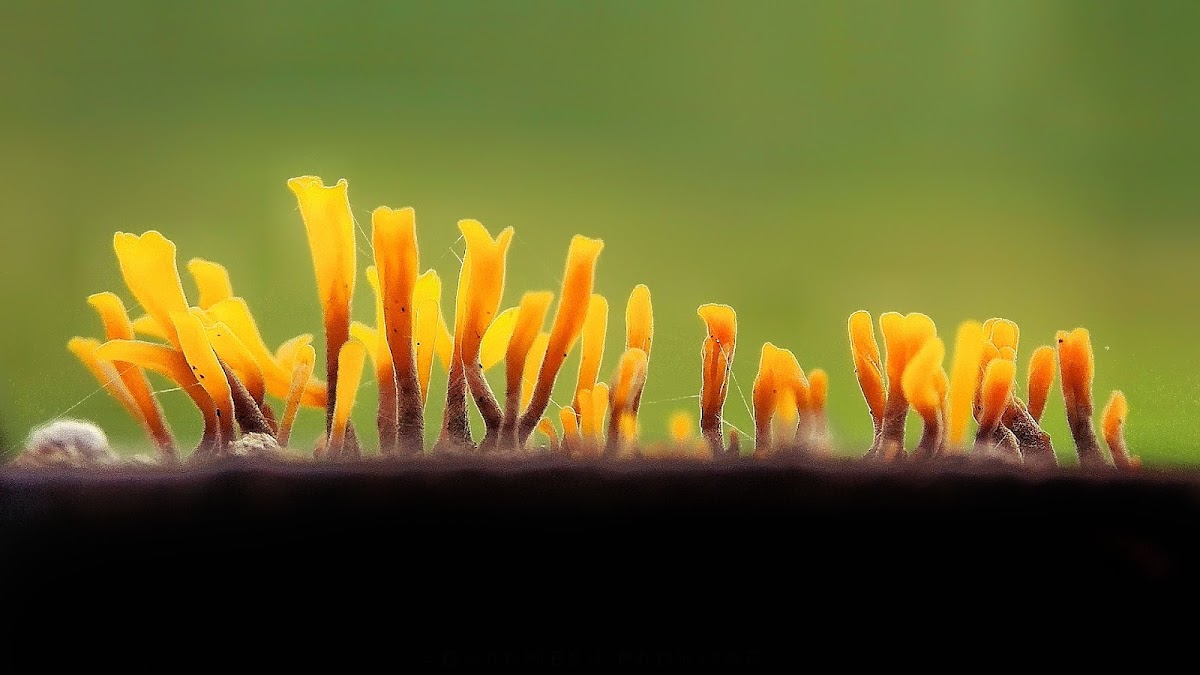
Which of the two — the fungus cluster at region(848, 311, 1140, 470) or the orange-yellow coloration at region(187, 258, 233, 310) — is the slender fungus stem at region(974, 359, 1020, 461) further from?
the orange-yellow coloration at region(187, 258, 233, 310)

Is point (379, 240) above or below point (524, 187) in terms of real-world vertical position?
below

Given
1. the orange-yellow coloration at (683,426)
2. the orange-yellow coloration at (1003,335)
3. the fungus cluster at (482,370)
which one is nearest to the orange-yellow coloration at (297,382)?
the fungus cluster at (482,370)

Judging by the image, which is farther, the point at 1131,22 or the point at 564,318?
the point at 1131,22

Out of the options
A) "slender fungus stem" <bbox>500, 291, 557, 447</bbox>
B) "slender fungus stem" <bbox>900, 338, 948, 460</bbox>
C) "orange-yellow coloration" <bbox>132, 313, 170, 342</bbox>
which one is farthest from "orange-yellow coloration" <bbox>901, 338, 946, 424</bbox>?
"orange-yellow coloration" <bbox>132, 313, 170, 342</bbox>

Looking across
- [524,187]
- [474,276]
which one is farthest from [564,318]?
[524,187]

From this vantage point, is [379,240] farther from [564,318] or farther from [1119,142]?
[1119,142]

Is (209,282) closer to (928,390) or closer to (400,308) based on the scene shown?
(400,308)
